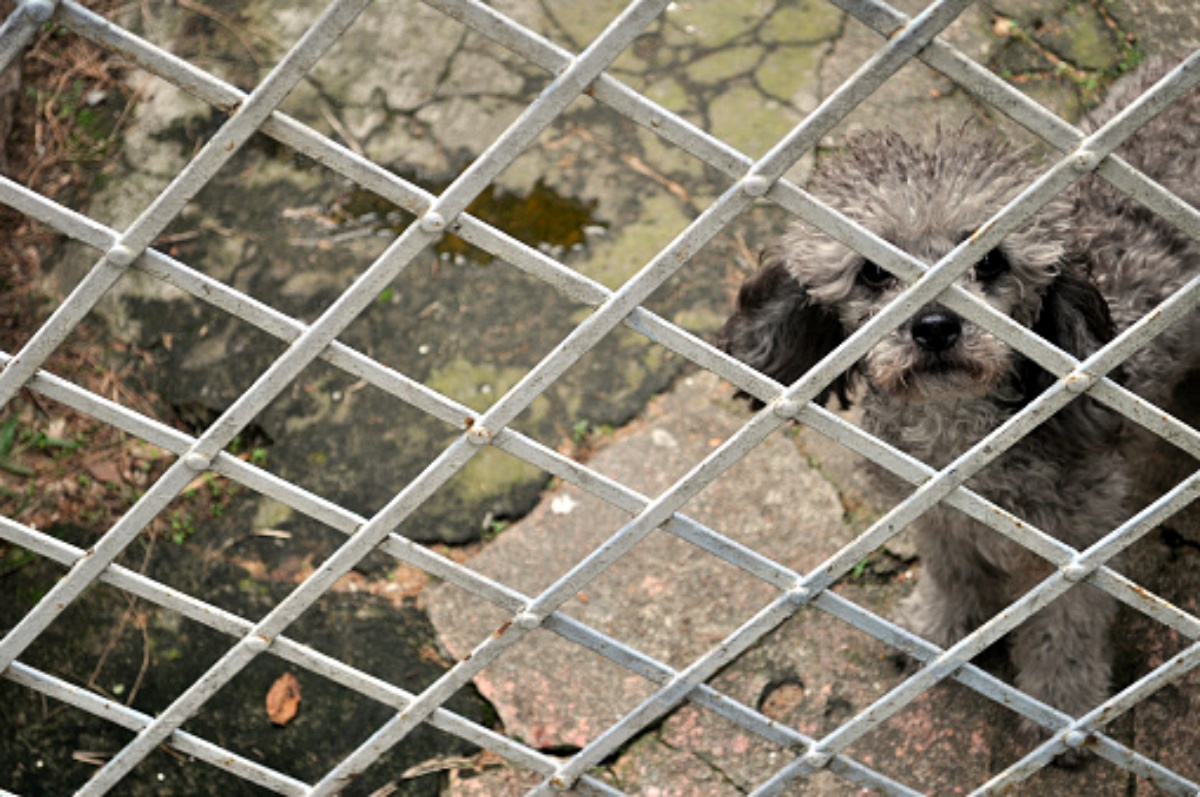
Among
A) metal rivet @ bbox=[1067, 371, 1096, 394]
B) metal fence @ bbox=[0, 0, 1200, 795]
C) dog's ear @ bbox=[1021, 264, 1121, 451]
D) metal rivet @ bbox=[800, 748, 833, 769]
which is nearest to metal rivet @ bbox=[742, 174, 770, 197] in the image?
metal fence @ bbox=[0, 0, 1200, 795]

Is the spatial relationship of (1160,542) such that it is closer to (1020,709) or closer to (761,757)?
(1020,709)

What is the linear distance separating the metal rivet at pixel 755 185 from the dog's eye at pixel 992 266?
0.82 meters

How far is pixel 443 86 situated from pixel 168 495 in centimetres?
271

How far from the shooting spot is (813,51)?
4145 millimetres

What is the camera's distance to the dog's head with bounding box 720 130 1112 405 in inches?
82.0

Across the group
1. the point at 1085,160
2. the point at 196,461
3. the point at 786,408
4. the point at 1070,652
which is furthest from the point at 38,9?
the point at 1070,652

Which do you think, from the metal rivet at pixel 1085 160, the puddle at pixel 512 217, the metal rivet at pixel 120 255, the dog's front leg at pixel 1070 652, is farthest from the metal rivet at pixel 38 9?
the puddle at pixel 512 217

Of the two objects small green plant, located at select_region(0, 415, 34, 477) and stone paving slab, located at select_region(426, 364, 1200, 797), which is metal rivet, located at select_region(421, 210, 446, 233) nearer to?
stone paving slab, located at select_region(426, 364, 1200, 797)

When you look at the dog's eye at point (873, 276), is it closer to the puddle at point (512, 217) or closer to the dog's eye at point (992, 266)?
the dog's eye at point (992, 266)

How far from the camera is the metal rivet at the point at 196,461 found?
1.80 metres

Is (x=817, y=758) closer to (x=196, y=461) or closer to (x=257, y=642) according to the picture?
(x=257, y=642)

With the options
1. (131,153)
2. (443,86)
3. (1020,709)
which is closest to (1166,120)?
(1020,709)

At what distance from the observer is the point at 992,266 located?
2.16m

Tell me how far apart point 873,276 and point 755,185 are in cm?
83
